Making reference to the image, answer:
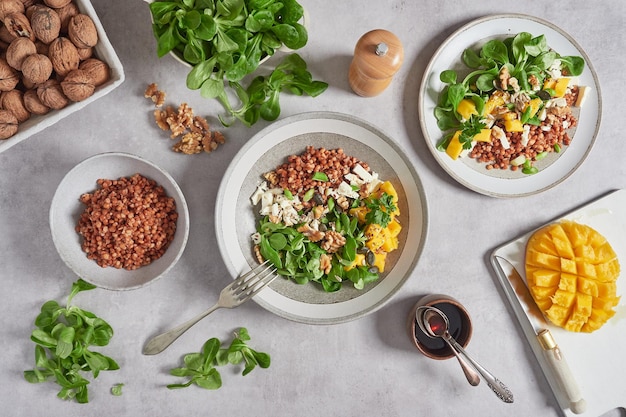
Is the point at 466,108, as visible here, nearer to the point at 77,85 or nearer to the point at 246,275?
the point at 246,275

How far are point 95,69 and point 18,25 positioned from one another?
183 millimetres

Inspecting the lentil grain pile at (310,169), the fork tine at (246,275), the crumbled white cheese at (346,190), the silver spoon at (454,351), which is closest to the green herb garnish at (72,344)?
the fork tine at (246,275)

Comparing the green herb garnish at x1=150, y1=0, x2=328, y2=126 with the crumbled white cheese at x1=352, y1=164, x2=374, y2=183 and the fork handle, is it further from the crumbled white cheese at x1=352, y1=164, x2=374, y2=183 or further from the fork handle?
the fork handle

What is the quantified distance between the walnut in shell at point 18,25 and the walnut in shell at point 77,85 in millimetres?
131

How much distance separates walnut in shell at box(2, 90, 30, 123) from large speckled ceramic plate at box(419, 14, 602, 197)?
0.99 meters

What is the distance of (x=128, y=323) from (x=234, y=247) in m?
0.39

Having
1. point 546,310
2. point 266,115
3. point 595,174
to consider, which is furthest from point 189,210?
point 595,174

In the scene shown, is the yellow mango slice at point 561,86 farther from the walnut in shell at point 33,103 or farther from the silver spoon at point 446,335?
the walnut in shell at point 33,103

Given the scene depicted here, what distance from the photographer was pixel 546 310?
56.1 inches

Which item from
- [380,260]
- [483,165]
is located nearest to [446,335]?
[380,260]

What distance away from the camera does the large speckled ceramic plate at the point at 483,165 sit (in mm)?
1401

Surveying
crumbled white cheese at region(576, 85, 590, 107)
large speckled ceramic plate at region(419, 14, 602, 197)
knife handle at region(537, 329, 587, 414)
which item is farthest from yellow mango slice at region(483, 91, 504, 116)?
knife handle at region(537, 329, 587, 414)

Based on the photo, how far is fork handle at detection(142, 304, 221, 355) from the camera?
1.34 m

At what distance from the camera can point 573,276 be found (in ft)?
4.51
